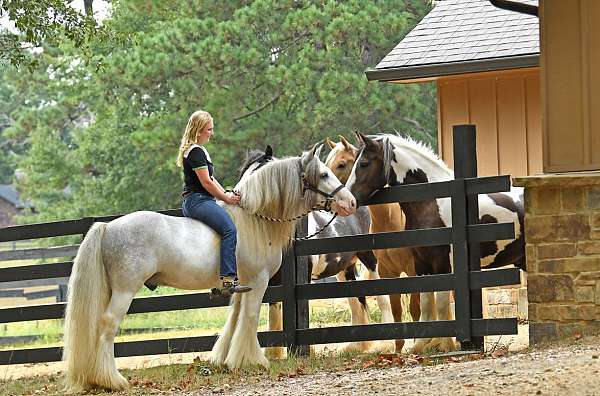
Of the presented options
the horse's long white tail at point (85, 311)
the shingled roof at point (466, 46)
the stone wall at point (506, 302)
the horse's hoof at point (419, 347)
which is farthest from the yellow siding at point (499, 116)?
the horse's long white tail at point (85, 311)

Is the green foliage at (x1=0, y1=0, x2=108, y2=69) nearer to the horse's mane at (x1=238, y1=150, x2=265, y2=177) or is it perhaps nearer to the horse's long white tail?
the horse's mane at (x1=238, y1=150, x2=265, y2=177)

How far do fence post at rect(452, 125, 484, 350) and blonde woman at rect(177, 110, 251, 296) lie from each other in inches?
73.0

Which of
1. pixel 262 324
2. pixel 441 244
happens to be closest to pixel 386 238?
pixel 441 244

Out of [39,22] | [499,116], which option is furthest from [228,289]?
[499,116]

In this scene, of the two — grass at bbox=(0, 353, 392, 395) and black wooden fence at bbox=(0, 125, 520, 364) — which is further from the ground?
black wooden fence at bbox=(0, 125, 520, 364)

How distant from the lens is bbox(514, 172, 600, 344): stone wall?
9406 mm

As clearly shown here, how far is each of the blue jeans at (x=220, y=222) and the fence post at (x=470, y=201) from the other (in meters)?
1.85

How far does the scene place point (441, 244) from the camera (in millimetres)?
10375

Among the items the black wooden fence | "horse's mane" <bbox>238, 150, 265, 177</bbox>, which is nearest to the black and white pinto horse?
the black wooden fence

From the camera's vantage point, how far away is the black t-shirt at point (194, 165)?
33.2 feet

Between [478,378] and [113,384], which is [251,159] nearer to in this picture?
[113,384]

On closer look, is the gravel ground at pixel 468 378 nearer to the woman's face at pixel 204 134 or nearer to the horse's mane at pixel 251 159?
the woman's face at pixel 204 134

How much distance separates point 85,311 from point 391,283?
272 cm

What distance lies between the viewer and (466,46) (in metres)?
16.1
